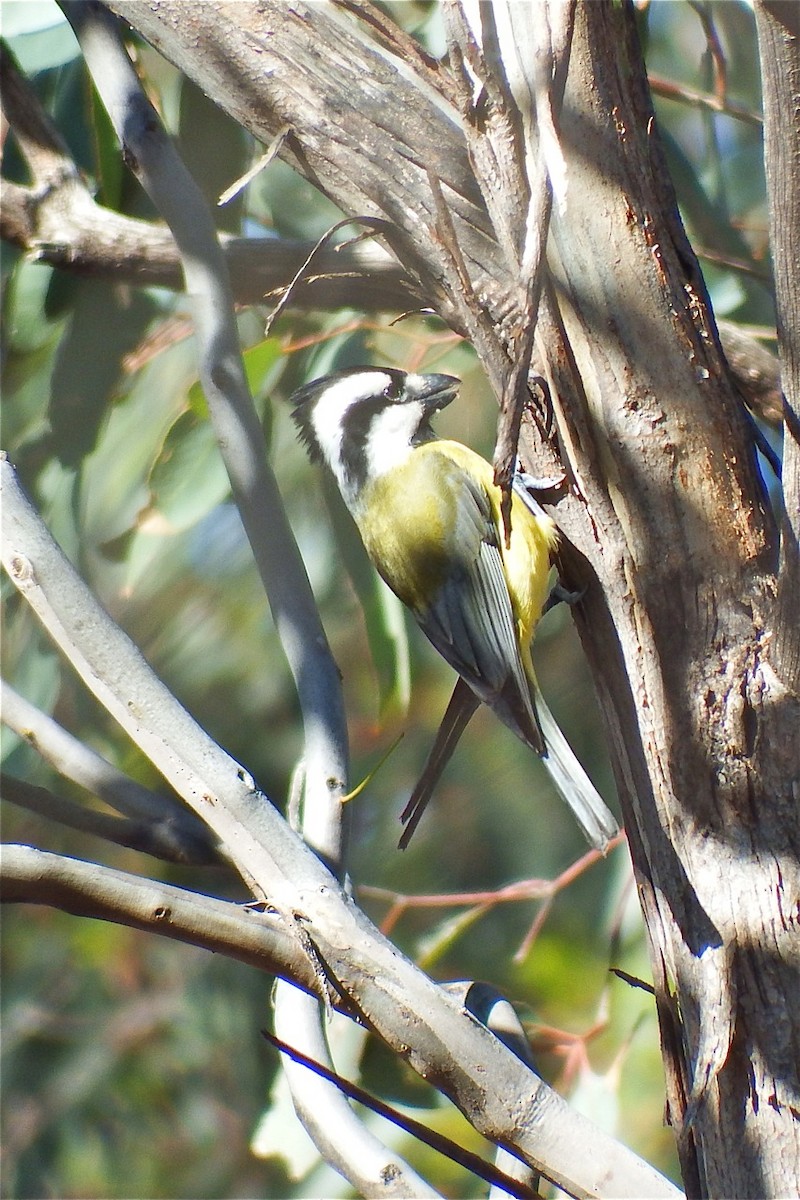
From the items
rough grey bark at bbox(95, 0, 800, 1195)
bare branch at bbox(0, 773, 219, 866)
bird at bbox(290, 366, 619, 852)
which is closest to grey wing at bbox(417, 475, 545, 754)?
bird at bbox(290, 366, 619, 852)

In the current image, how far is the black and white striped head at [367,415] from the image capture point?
1.13 meters

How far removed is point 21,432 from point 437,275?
82 centimetres

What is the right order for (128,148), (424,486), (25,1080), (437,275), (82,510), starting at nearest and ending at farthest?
(437,275), (128,148), (424,486), (82,510), (25,1080)

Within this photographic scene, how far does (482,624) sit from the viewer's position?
3.17ft

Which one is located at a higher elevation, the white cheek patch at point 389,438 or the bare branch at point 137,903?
the bare branch at point 137,903

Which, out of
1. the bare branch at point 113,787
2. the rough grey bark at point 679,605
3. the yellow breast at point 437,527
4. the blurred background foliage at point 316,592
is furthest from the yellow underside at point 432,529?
the bare branch at point 113,787

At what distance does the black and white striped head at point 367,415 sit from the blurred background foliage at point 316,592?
91 mm

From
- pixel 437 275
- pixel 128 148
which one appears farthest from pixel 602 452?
pixel 128 148

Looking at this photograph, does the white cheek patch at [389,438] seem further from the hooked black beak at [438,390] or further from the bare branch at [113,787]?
the bare branch at [113,787]

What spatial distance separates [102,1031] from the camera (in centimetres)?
180

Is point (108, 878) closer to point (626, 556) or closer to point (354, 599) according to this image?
point (626, 556)

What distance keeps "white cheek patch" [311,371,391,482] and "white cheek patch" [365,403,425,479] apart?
3 centimetres

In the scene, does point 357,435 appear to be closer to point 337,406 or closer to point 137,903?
point 337,406

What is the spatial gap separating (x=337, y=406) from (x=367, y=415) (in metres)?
0.03
